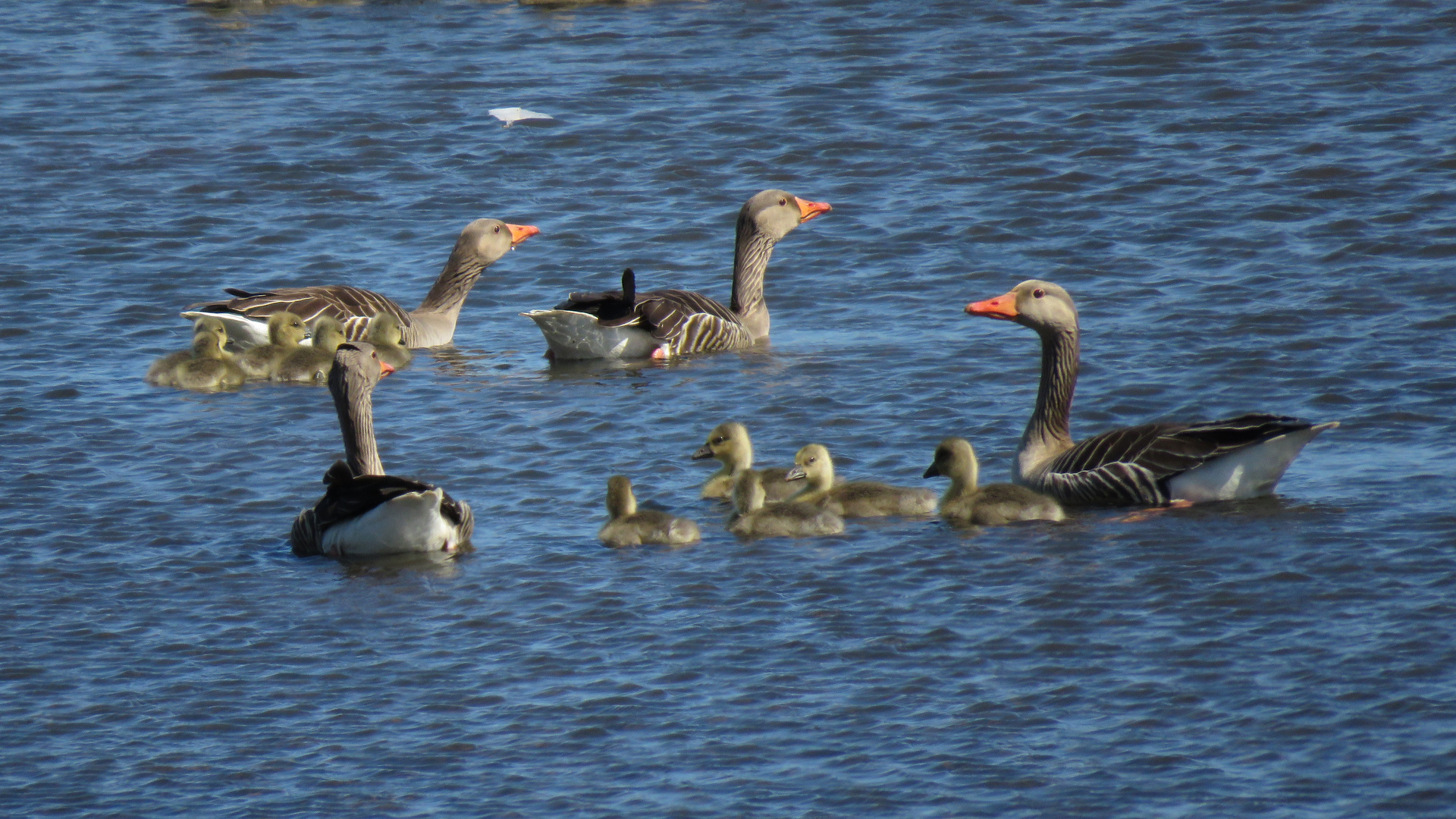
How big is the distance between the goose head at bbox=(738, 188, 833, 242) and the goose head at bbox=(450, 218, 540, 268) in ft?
6.38

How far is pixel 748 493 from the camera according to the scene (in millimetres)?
11125

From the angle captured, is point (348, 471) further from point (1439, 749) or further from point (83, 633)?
point (1439, 749)

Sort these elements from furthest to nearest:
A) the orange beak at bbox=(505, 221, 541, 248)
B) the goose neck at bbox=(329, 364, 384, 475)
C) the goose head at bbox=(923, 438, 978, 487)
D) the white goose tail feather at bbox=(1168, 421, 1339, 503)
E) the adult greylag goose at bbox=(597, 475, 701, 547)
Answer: the orange beak at bbox=(505, 221, 541, 248), the goose neck at bbox=(329, 364, 384, 475), the goose head at bbox=(923, 438, 978, 487), the white goose tail feather at bbox=(1168, 421, 1339, 503), the adult greylag goose at bbox=(597, 475, 701, 547)

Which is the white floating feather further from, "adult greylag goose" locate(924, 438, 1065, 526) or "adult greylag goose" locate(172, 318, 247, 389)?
"adult greylag goose" locate(924, 438, 1065, 526)

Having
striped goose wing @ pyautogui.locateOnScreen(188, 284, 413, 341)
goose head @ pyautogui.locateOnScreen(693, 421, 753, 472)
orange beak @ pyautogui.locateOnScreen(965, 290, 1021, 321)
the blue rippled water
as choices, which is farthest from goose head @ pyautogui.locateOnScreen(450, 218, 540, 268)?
orange beak @ pyautogui.locateOnScreen(965, 290, 1021, 321)

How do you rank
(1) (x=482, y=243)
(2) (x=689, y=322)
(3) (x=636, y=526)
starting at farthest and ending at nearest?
1. (1) (x=482, y=243)
2. (2) (x=689, y=322)
3. (3) (x=636, y=526)

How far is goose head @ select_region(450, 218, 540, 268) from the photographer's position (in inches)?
679

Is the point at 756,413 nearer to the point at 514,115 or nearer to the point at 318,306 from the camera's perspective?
the point at 318,306

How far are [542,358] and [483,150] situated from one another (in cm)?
641

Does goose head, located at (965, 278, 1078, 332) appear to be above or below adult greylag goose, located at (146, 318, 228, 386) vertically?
above

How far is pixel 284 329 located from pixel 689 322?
321 cm

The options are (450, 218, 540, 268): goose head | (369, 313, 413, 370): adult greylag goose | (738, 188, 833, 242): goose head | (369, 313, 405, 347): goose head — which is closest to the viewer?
(369, 313, 413, 370): adult greylag goose

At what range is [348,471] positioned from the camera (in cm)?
1084

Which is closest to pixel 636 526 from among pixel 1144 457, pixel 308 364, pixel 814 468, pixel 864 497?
pixel 814 468
